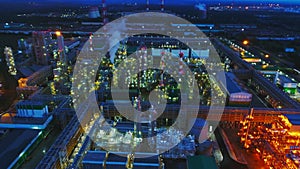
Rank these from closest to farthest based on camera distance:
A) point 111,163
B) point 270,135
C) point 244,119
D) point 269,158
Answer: point 111,163, point 269,158, point 270,135, point 244,119

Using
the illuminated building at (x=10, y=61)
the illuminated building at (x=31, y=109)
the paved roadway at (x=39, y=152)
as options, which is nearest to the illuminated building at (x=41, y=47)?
the illuminated building at (x=10, y=61)

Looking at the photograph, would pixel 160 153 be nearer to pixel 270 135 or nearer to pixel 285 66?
pixel 270 135

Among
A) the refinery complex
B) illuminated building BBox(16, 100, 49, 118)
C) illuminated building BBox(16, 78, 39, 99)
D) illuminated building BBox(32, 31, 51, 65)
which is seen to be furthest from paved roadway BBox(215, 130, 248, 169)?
illuminated building BBox(32, 31, 51, 65)

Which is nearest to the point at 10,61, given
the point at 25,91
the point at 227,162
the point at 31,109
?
the point at 25,91

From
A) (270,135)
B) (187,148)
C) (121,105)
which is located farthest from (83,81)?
(270,135)

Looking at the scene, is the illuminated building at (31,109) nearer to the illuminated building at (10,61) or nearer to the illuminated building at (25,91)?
the illuminated building at (25,91)

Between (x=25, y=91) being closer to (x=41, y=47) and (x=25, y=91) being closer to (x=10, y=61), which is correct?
(x=10, y=61)

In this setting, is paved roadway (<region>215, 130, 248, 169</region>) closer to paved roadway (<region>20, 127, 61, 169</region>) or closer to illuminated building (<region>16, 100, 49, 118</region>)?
paved roadway (<region>20, 127, 61, 169</region>)

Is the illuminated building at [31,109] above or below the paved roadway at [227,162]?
above
